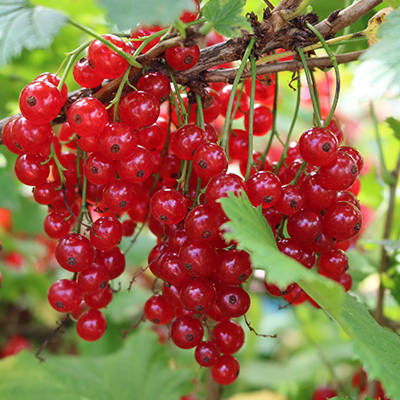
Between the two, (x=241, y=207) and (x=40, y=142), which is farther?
(x=40, y=142)

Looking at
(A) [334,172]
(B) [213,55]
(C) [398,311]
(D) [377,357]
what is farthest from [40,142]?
(C) [398,311]

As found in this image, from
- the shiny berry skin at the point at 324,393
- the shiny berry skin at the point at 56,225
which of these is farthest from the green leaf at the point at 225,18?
the shiny berry skin at the point at 324,393

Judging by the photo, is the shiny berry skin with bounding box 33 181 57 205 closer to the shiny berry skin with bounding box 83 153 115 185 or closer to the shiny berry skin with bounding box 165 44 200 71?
the shiny berry skin with bounding box 83 153 115 185

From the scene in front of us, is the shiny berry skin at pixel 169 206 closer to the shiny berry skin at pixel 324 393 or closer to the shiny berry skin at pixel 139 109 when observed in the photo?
the shiny berry skin at pixel 139 109

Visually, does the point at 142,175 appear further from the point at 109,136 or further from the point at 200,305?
the point at 200,305

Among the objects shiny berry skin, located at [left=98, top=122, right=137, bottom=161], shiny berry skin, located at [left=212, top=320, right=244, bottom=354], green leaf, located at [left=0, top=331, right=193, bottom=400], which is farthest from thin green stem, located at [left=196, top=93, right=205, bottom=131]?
green leaf, located at [left=0, top=331, right=193, bottom=400]

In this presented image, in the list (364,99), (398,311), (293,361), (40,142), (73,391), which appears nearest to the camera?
(364,99)
